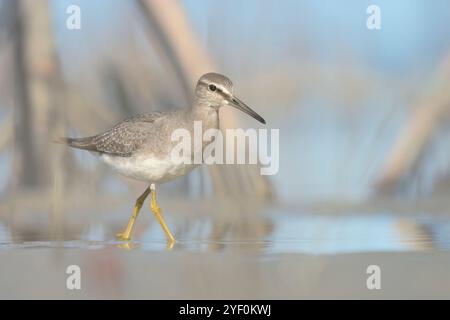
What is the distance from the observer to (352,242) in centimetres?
645

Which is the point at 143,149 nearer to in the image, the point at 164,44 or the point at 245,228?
the point at 245,228

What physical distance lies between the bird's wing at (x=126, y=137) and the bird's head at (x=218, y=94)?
0.37 meters

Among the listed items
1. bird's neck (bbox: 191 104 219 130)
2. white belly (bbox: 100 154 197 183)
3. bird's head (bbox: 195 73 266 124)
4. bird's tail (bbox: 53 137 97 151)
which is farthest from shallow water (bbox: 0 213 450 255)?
bird's head (bbox: 195 73 266 124)

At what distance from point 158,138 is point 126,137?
354 mm

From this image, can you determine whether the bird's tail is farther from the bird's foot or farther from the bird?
the bird's foot

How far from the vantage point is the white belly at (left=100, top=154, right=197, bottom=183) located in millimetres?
6688

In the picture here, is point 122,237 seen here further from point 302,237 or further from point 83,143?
point 302,237

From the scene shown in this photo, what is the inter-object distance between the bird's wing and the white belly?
0.32 feet

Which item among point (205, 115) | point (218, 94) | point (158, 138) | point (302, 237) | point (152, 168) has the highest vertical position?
point (218, 94)

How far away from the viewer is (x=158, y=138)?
22.4 ft

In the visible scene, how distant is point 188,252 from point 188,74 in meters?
3.58

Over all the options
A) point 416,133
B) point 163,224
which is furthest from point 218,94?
point 416,133

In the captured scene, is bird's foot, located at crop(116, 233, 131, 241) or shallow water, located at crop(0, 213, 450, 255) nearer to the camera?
shallow water, located at crop(0, 213, 450, 255)

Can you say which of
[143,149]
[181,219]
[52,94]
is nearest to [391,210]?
[181,219]
